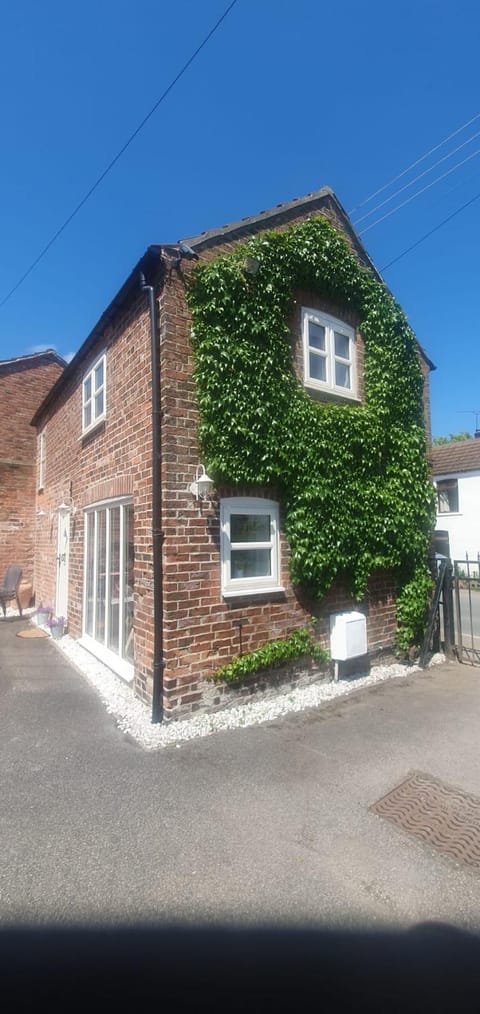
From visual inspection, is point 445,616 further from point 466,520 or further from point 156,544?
point 466,520

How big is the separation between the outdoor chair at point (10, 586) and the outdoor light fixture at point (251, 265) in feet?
32.0

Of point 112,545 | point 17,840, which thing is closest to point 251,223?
point 112,545

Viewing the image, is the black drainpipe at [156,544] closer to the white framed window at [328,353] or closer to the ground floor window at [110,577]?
the ground floor window at [110,577]

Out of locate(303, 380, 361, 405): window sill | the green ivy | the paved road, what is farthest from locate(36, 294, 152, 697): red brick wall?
locate(303, 380, 361, 405): window sill

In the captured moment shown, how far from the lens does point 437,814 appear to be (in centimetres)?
342

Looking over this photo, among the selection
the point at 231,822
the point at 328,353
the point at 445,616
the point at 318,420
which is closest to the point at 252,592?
the point at 318,420

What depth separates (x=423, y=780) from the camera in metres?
3.89

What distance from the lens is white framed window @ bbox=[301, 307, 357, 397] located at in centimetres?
657

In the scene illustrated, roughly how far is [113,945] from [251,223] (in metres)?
7.12

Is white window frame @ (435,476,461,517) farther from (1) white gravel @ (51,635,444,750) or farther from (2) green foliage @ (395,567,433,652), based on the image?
(1) white gravel @ (51,635,444,750)

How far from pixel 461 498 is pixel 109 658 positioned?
17700mm

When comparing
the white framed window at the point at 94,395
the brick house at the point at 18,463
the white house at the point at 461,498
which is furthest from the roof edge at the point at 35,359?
the white house at the point at 461,498

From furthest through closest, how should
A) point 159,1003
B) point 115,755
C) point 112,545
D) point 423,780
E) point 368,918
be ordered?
point 112,545 < point 115,755 < point 423,780 < point 368,918 < point 159,1003

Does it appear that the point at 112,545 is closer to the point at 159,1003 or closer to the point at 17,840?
the point at 17,840
